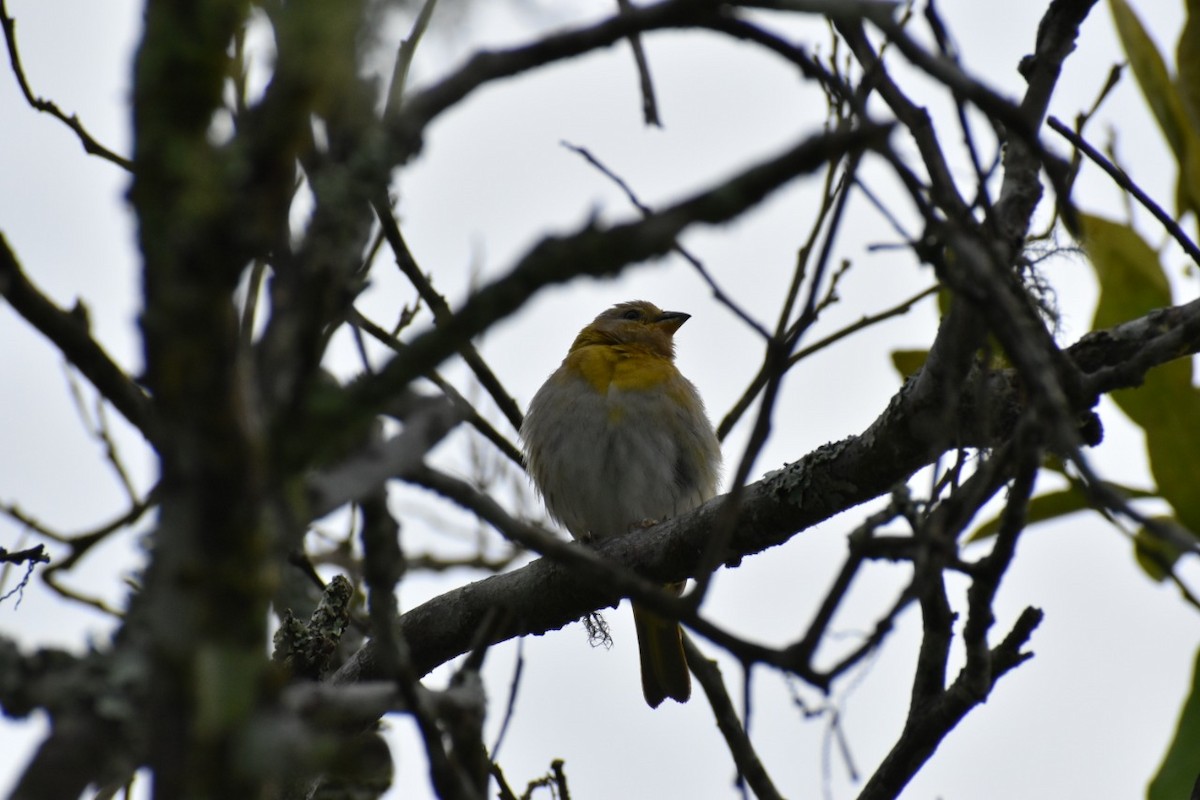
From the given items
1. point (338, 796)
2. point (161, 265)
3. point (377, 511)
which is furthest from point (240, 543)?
point (338, 796)

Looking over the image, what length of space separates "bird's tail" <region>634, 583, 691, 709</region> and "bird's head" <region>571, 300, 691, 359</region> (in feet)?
5.12

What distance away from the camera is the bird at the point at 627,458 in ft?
20.3

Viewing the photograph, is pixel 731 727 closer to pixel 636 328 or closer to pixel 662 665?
pixel 662 665

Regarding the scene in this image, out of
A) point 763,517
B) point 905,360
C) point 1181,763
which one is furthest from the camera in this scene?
point 905,360

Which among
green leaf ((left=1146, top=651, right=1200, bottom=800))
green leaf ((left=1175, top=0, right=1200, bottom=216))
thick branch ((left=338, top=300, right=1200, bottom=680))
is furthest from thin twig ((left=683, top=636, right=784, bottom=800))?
green leaf ((left=1175, top=0, right=1200, bottom=216))

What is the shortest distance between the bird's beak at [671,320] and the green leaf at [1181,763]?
3.74 m

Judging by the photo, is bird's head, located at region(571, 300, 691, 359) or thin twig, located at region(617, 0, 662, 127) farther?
bird's head, located at region(571, 300, 691, 359)

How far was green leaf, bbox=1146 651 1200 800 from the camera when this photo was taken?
13.8 feet

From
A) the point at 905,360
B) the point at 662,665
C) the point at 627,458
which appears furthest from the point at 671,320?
the point at 905,360

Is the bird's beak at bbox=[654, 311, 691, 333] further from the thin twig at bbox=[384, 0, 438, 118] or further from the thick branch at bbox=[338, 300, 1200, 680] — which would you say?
the thin twig at bbox=[384, 0, 438, 118]

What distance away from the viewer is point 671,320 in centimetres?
746

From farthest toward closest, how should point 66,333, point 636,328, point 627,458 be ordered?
point 636,328 → point 627,458 → point 66,333

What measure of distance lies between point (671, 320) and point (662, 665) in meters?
2.17

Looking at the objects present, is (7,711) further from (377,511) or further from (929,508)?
(929,508)
